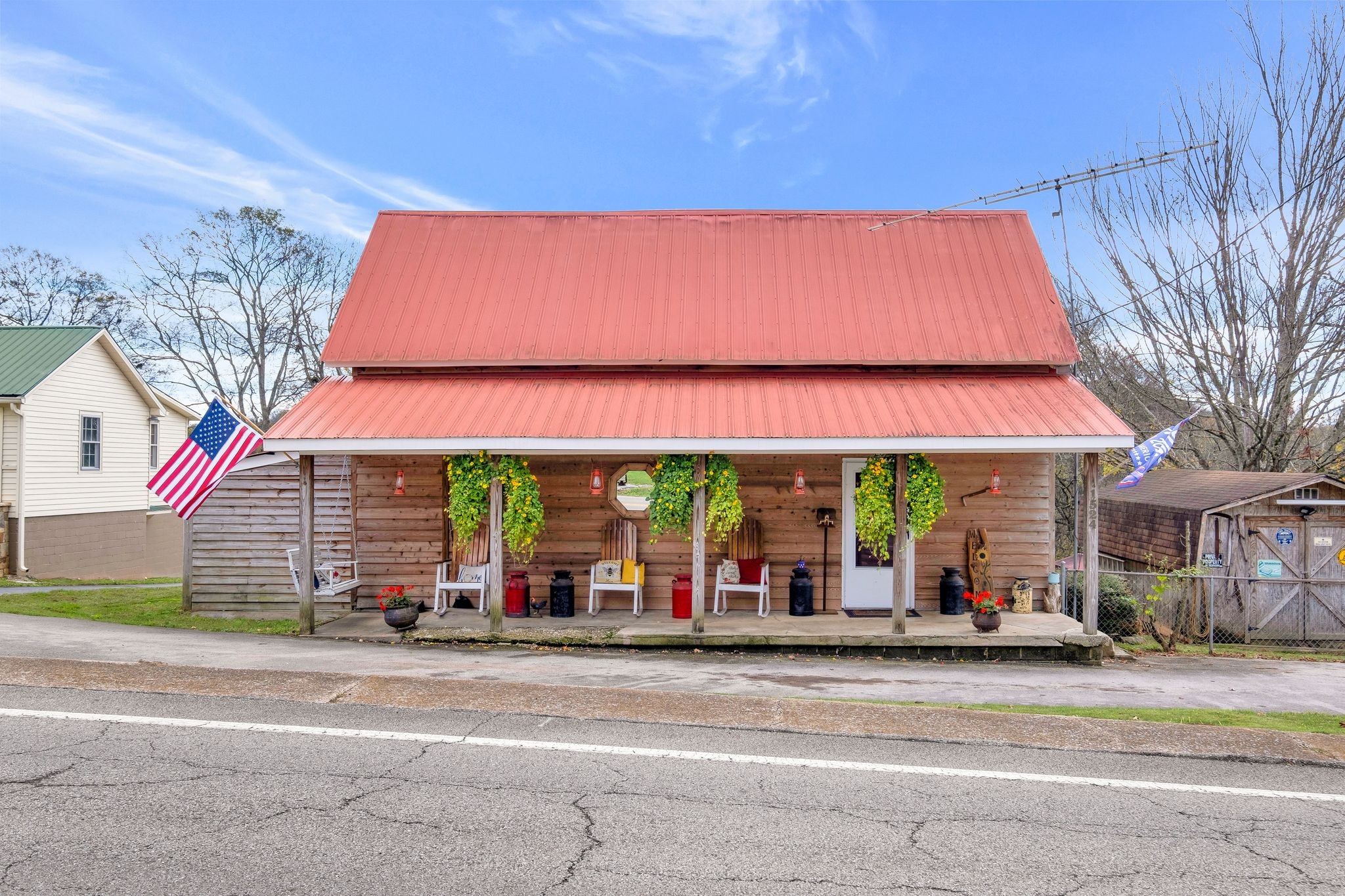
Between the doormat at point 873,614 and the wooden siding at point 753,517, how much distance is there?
0.31 meters

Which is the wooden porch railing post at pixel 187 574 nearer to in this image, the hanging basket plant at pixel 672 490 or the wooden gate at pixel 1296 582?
the hanging basket plant at pixel 672 490

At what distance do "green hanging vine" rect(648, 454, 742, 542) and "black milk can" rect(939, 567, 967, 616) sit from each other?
3.68 m

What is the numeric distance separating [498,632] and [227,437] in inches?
185

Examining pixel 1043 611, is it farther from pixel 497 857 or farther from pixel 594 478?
pixel 497 857

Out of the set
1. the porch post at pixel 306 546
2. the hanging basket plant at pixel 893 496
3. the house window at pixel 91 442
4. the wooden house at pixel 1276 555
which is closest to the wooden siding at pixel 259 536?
the porch post at pixel 306 546

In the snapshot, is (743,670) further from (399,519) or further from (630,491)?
(399,519)

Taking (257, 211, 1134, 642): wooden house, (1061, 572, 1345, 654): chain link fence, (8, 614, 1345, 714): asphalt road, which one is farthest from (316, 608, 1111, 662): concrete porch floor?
(1061, 572, 1345, 654): chain link fence

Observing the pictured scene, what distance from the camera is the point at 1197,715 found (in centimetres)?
790

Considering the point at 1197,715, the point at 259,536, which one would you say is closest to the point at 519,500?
the point at 259,536

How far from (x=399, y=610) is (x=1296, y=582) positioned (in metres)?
15.2

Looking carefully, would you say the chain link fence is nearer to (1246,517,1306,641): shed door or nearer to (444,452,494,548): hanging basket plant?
(1246,517,1306,641): shed door

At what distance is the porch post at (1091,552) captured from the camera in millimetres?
10867

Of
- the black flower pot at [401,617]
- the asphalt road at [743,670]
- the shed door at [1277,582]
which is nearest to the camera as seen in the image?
the asphalt road at [743,670]

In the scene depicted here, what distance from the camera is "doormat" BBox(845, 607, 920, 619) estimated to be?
12641 mm
